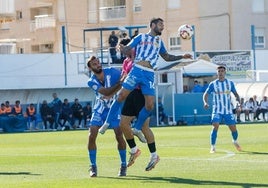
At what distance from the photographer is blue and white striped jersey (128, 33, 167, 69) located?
1666 cm

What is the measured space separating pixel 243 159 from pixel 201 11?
51.0 meters

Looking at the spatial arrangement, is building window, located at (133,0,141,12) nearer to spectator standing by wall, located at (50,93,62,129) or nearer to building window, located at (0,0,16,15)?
building window, located at (0,0,16,15)

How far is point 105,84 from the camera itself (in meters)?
16.6

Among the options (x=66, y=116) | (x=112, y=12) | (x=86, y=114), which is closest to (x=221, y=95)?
(x=66, y=116)

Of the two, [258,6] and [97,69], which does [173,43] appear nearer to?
[258,6]

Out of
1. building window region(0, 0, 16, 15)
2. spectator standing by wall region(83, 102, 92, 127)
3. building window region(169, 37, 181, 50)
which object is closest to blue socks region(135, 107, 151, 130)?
spectator standing by wall region(83, 102, 92, 127)

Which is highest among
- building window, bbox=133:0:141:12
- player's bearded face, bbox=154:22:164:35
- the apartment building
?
building window, bbox=133:0:141:12

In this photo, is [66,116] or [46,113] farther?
[66,116]

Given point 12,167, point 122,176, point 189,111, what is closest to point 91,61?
point 122,176

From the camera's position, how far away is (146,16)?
73.9 metres

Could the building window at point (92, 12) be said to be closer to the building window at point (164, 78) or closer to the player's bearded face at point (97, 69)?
the building window at point (164, 78)

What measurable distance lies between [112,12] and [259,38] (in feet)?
40.9

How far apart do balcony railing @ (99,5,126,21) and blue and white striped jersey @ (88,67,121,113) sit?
59.6 m

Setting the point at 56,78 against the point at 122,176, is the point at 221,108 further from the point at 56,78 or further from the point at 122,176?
the point at 56,78
